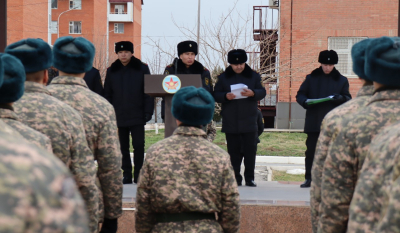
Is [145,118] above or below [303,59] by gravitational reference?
below

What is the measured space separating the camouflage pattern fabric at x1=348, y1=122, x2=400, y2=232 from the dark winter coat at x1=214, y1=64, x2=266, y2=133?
5.23 metres

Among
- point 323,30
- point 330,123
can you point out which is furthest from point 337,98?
point 323,30

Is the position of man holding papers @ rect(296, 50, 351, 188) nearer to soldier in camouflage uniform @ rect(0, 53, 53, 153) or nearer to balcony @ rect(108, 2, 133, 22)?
soldier in camouflage uniform @ rect(0, 53, 53, 153)

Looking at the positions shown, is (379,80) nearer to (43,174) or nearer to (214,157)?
(214,157)

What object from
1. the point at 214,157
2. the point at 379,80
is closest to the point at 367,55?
the point at 379,80

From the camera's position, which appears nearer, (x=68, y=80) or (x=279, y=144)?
(x=68, y=80)

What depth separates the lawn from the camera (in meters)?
15.7

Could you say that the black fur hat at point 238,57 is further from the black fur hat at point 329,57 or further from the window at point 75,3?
the window at point 75,3

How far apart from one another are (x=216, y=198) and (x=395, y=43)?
1409mm

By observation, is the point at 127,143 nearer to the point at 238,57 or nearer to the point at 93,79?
the point at 93,79

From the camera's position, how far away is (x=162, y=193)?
3600 millimetres

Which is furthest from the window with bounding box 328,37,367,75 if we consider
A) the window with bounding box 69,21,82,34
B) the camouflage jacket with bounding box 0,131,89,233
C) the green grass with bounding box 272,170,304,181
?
the window with bounding box 69,21,82,34

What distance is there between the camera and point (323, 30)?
72.0 feet

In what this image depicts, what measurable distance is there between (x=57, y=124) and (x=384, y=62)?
1.88m
